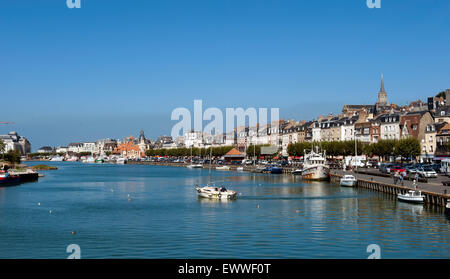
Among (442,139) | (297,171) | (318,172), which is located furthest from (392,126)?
(318,172)

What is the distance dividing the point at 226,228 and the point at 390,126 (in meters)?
89.4

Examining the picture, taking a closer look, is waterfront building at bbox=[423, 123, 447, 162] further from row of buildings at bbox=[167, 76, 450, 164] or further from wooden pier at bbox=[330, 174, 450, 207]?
wooden pier at bbox=[330, 174, 450, 207]

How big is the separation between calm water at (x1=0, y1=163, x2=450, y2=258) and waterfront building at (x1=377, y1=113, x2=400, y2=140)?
60.5m

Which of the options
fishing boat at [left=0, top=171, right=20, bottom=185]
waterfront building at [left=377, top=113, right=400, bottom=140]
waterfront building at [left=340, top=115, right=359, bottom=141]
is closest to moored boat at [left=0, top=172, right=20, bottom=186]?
fishing boat at [left=0, top=171, right=20, bottom=185]

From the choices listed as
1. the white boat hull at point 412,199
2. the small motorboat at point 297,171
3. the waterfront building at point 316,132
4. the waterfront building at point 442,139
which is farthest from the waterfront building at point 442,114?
the white boat hull at point 412,199

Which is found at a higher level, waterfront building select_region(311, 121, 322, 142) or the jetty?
waterfront building select_region(311, 121, 322, 142)

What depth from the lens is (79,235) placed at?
35.1 meters

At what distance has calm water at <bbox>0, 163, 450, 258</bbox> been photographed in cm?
2956

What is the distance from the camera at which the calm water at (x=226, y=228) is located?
2956 centimetres

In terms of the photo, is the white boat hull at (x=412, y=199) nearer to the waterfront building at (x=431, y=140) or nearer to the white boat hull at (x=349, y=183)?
the white boat hull at (x=349, y=183)

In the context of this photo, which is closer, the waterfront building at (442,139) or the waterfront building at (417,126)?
the waterfront building at (442,139)

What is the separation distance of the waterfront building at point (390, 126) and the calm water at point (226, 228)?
198 feet

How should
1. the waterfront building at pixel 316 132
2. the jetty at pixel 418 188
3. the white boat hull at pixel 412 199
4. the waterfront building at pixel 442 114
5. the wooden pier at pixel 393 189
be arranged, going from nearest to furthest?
1. the wooden pier at pixel 393 189
2. the jetty at pixel 418 188
3. the white boat hull at pixel 412 199
4. the waterfront building at pixel 442 114
5. the waterfront building at pixel 316 132
